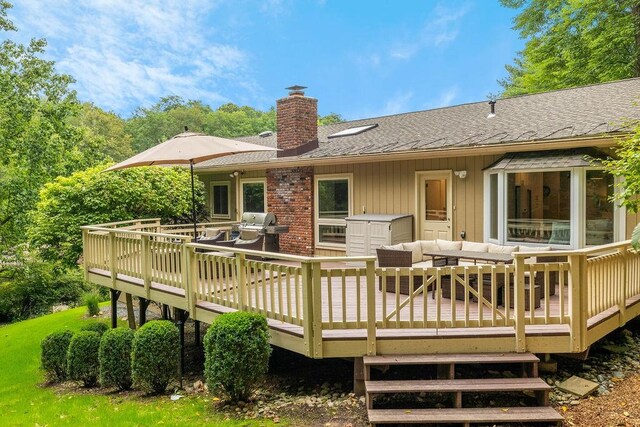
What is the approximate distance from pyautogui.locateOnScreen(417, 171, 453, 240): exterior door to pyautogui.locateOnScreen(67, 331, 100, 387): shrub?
5893 millimetres

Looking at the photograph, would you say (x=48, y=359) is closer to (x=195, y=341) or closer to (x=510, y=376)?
(x=195, y=341)

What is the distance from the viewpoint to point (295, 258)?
5.33 meters

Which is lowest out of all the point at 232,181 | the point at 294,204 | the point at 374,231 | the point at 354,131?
the point at 374,231

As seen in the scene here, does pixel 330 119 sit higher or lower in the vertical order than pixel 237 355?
higher

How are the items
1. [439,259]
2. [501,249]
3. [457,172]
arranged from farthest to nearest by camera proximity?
[457,172] → [501,249] → [439,259]

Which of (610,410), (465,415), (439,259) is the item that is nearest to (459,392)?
(465,415)

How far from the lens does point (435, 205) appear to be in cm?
912

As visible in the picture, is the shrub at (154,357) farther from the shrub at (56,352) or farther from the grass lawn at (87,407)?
the shrub at (56,352)

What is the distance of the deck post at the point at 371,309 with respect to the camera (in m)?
4.91

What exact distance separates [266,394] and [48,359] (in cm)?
400

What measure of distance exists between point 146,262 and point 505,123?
671cm

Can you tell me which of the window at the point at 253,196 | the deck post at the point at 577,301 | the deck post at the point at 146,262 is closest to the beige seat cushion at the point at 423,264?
the deck post at the point at 577,301

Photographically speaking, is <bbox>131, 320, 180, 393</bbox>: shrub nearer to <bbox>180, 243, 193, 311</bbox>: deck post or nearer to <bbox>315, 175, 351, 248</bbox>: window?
<bbox>180, 243, 193, 311</bbox>: deck post

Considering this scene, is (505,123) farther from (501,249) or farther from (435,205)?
(501,249)
